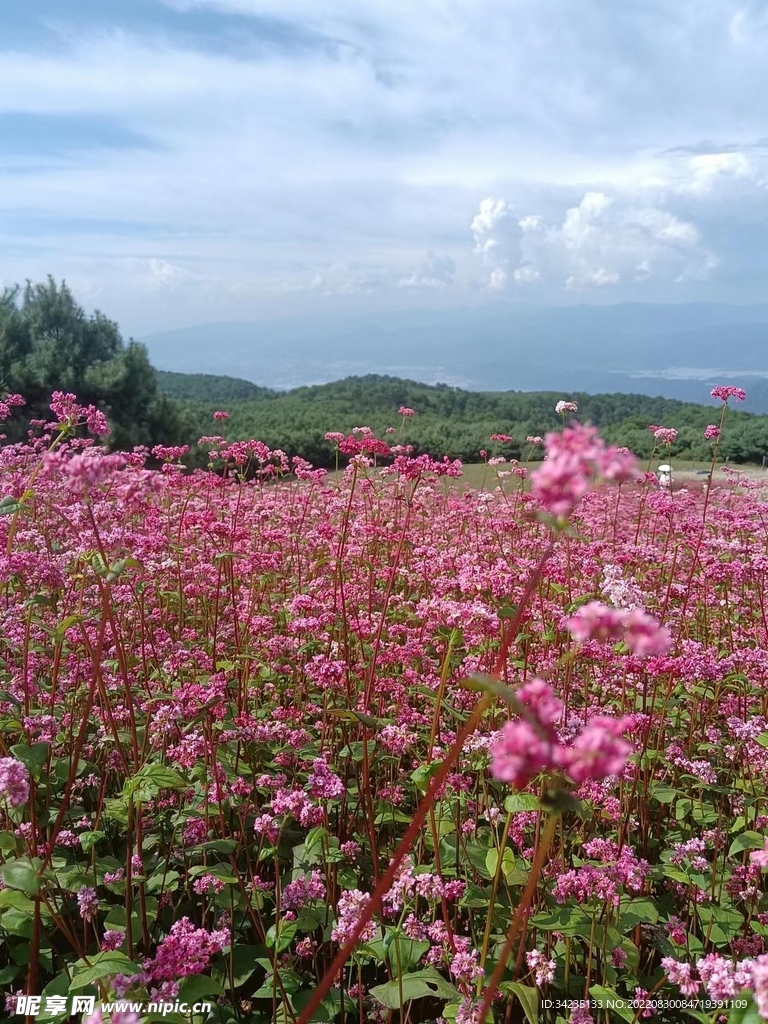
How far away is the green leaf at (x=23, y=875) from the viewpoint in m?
1.77

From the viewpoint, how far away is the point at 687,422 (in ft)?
71.9

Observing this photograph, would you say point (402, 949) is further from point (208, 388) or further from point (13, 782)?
point (208, 388)

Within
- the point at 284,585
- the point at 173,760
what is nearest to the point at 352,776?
the point at 173,760

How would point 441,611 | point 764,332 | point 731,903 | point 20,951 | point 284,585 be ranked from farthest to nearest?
point 764,332 < point 284,585 < point 441,611 < point 731,903 < point 20,951

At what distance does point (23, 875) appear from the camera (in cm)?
182

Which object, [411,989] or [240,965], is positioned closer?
[411,989]

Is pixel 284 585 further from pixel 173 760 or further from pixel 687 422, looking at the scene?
pixel 687 422

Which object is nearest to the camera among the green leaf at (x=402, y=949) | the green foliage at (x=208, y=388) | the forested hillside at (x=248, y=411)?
the green leaf at (x=402, y=949)

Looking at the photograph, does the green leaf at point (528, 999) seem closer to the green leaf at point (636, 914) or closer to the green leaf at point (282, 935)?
the green leaf at point (636, 914)

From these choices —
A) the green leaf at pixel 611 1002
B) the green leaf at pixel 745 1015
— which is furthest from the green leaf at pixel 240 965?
the green leaf at pixel 745 1015

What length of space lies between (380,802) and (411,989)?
1293 millimetres

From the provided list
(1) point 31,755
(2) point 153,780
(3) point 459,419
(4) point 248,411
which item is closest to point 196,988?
(2) point 153,780

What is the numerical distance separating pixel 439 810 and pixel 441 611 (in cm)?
108

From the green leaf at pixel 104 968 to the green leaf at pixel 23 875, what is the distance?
555 millimetres
